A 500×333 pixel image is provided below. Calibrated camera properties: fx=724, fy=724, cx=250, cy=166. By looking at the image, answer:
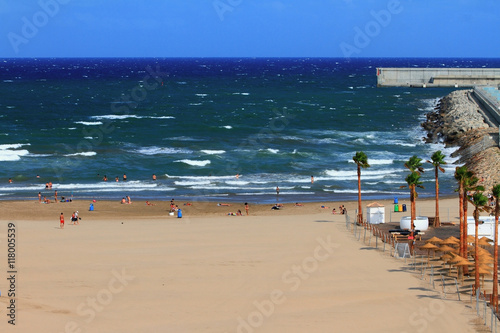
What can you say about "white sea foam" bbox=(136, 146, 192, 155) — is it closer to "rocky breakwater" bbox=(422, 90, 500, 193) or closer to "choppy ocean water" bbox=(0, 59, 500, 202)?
"choppy ocean water" bbox=(0, 59, 500, 202)

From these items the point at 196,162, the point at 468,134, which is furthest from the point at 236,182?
the point at 468,134

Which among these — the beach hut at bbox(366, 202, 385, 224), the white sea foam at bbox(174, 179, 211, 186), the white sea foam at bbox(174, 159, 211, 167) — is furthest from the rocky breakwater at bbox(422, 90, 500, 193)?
the white sea foam at bbox(174, 159, 211, 167)

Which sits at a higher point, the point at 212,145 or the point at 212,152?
the point at 212,145

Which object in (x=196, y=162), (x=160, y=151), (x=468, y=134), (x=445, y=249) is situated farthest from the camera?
(x=160, y=151)

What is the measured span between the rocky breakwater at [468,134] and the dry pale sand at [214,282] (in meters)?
15.4

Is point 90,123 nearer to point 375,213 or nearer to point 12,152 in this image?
point 12,152

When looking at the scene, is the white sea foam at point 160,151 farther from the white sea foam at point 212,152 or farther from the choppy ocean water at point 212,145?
the white sea foam at point 212,152

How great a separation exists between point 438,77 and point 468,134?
234ft

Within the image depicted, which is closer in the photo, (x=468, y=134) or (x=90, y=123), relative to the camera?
(x=468, y=134)

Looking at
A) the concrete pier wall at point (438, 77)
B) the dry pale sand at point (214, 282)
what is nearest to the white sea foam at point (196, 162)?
the dry pale sand at point (214, 282)

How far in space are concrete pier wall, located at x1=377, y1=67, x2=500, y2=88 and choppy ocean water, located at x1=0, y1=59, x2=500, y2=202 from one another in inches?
291

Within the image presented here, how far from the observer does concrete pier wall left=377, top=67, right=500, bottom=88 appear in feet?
422

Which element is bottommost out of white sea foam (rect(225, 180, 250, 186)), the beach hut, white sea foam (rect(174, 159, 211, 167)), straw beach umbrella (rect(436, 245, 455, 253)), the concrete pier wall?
straw beach umbrella (rect(436, 245, 455, 253))

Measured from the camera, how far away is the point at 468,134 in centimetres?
6719
